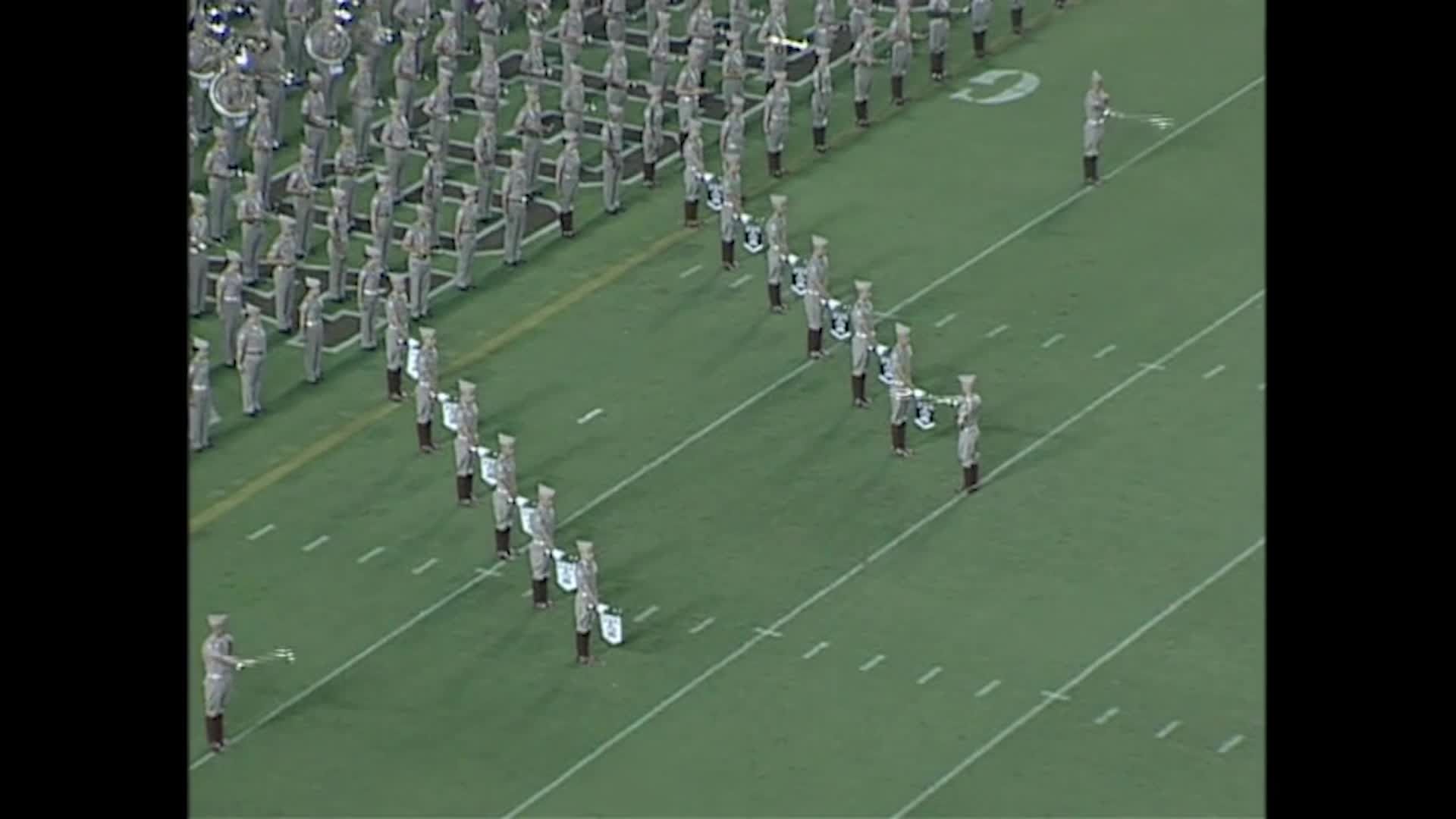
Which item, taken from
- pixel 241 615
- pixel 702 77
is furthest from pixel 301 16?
pixel 241 615

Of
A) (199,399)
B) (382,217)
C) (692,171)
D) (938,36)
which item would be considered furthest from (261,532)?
(938,36)

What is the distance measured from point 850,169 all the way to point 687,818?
13.7 m

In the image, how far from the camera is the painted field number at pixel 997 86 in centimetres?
4922

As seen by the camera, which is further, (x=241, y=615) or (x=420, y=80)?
(x=420, y=80)

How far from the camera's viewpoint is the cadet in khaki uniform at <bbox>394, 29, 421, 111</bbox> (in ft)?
159

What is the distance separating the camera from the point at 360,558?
39.5 meters

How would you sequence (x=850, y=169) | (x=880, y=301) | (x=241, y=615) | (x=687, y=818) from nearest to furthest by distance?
(x=687, y=818)
(x=241, y=615)
(x=880, y=301)
(x=850, y=169)

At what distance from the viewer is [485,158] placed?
4634 centimetres

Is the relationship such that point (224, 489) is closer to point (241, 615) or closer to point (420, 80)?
point (241, 615)

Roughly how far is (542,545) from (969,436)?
14.5ft

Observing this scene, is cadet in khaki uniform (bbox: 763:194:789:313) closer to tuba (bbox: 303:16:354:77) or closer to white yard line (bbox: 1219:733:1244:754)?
tuba (bbox: 303:16:354:77)

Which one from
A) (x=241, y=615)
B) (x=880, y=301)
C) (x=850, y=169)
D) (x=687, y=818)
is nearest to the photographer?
(x=687, y=818)

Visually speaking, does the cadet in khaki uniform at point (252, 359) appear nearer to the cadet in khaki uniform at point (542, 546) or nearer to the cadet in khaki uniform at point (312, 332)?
the cadet in khaki uniform at point (312, 332)

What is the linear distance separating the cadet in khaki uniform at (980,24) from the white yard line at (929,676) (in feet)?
46.8
